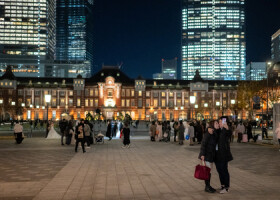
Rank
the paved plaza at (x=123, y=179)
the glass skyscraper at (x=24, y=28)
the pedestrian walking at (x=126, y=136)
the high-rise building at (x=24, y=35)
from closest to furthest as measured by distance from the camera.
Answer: the paved plaza at (x=123, y=179), the pedestrian walking at (x=126, y=136), the high-rise building at (x=24, y=35), the glass skyscraper at (x=24, y=28)

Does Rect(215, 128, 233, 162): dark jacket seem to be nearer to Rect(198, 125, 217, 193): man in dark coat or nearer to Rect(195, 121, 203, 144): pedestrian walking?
Rect(198, 125, 217, 193): man in dark coat

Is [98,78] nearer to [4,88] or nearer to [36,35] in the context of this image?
[4,88]

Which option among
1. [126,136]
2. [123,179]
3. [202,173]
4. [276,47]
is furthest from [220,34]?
[202,173]

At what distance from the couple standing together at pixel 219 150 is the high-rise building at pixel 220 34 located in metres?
194

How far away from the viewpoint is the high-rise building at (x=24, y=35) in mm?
167875

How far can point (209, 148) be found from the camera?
27.4 ft

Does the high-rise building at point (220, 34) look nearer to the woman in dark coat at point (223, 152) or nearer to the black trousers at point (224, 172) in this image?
the woman in dark coat at point (223, 152)

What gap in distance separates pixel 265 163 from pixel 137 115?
8487 centimetres

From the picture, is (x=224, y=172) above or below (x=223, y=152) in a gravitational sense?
below

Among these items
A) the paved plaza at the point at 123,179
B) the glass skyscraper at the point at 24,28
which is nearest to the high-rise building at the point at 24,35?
the glass skyscraper at the point at 24,28

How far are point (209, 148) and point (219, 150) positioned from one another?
A: 9.5 inches

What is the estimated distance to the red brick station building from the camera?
3738 inches

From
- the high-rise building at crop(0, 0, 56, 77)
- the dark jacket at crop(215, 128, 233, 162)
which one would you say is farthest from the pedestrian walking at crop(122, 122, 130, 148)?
the high-rise building at crop(0, 0, 56, 77)

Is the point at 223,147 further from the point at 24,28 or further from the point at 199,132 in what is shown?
the point at 24,28
